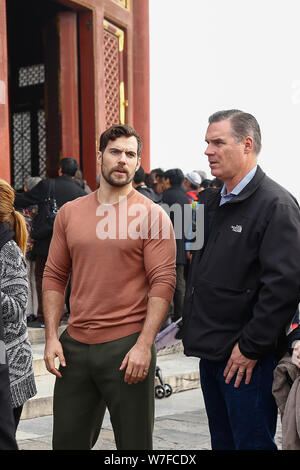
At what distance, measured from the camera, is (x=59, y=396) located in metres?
3.22

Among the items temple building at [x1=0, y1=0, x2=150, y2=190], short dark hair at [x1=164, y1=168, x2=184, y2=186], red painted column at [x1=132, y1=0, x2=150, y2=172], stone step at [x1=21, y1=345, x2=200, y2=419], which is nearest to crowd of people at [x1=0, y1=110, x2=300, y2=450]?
stone step at [x1=21, y1=345, x2=200, y2=419]

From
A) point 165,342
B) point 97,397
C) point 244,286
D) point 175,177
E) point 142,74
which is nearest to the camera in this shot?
point 244,286

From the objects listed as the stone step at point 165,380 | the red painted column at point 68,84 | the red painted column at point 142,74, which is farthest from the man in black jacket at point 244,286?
the red painted column at point 142,74

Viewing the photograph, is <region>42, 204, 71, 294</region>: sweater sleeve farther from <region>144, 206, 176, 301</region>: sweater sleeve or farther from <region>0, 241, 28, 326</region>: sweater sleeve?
<region>144, 206, 176, 301</region>: sweater sleeve

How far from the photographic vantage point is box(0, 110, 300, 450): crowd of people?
9.58 ft

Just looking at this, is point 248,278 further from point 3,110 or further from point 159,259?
point 3,110

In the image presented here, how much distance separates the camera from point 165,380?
683 centimetres

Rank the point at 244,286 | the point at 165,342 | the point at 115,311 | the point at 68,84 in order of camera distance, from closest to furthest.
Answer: the point at 244,286 < the point at 115,311 < the point at 165,342 < the point at 68,84

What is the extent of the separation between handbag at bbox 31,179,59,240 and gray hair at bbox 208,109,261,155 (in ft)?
14.3

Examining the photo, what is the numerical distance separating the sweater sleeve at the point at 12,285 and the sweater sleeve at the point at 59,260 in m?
0.17

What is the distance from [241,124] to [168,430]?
3129 millimetres

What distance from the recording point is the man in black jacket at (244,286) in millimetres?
2904

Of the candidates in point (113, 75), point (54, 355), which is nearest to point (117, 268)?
point (54, 355)

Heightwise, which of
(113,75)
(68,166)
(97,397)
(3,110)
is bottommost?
(97,397)
